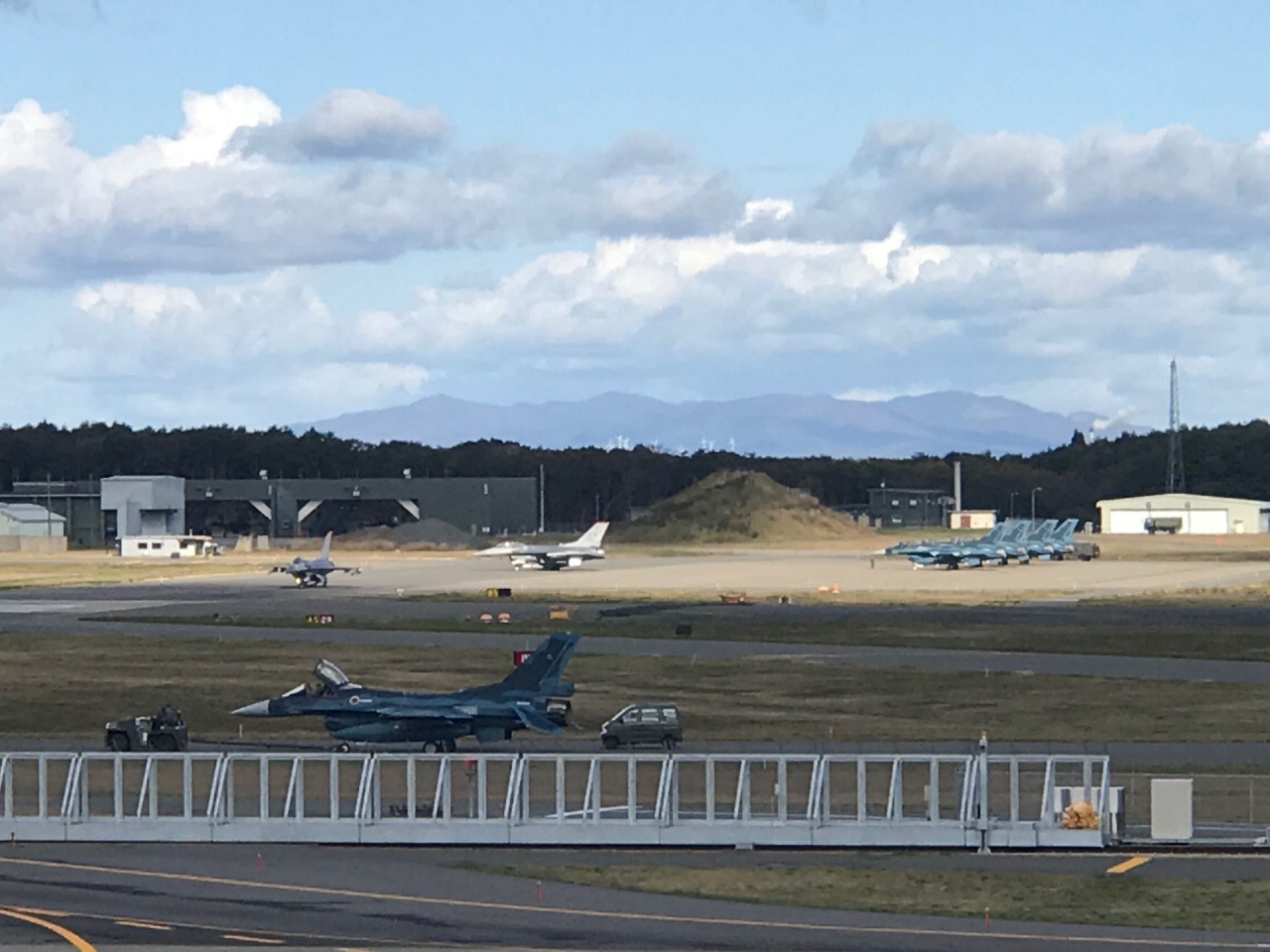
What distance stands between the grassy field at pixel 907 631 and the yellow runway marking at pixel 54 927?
204 feet

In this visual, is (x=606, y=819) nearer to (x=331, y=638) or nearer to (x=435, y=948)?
(x=435, y=948)

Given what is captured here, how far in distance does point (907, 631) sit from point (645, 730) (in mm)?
45799

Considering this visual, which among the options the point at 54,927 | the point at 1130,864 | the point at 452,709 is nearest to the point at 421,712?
the point at 452,709

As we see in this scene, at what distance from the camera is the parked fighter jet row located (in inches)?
6734

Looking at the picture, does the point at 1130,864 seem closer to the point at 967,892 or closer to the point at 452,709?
the point at 967,892

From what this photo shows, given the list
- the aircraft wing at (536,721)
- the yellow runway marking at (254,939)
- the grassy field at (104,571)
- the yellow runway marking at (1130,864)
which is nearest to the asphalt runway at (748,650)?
the aircraft wing at (536,721)

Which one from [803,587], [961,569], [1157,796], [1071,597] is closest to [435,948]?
[1157,796]

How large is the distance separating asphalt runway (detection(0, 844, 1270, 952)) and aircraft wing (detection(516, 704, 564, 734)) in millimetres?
13121

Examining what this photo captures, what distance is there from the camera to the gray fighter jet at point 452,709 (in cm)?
5738

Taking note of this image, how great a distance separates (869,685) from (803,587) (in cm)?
7128

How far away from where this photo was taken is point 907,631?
10381 cm

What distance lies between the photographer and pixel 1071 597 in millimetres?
132500

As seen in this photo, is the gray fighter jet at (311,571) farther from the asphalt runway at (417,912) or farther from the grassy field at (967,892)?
the grassy field at (967,892)

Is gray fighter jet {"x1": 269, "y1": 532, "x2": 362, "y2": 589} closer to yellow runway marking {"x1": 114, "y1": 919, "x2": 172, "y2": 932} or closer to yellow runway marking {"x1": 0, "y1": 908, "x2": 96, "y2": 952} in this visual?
yellow runway marking {"x1": 0, "y1": 908, "x2": 96, "y2": 952}
